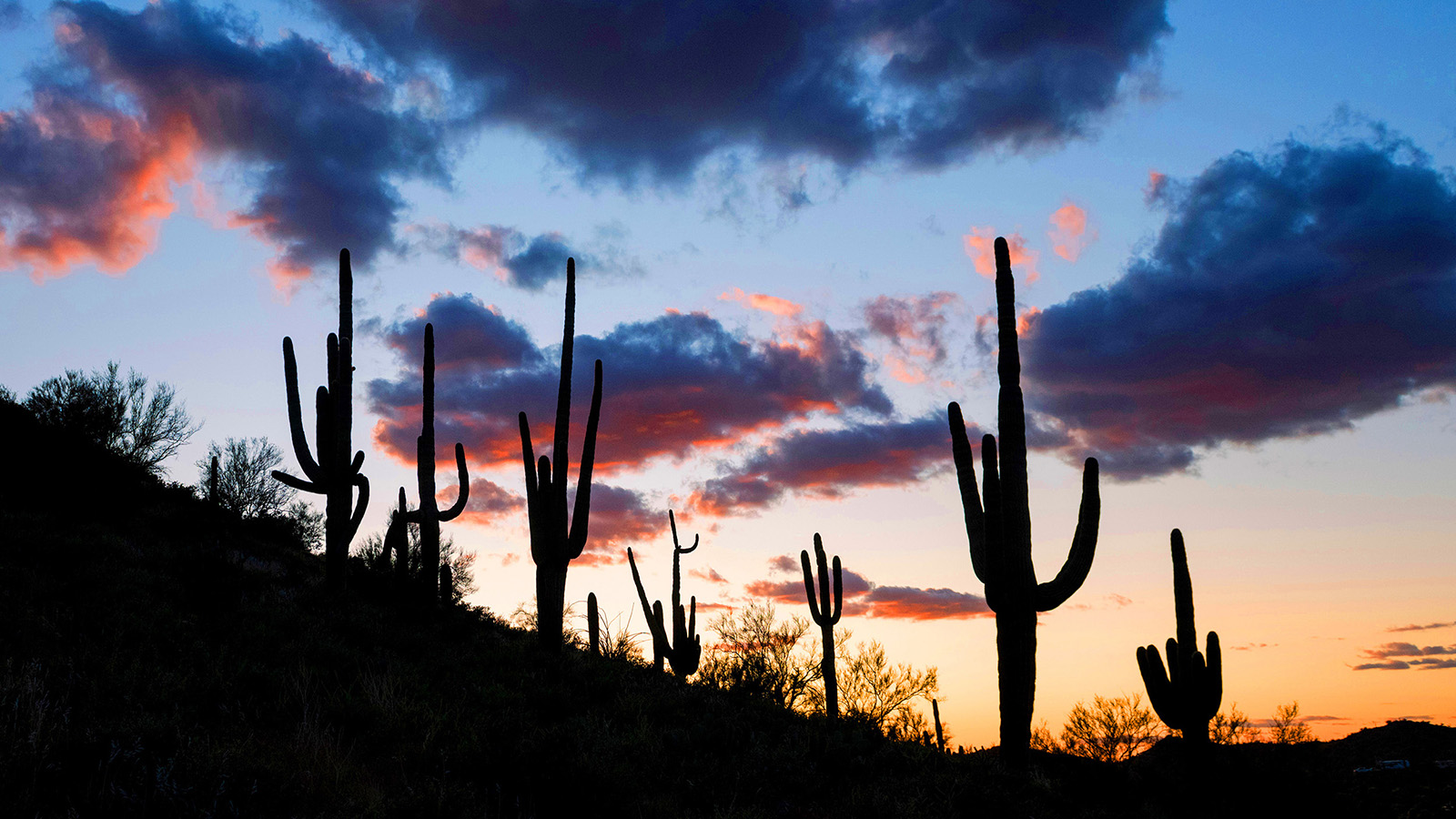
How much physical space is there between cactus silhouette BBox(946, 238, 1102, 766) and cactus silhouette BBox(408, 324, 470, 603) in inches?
533

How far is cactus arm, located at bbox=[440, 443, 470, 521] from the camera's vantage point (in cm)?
2209

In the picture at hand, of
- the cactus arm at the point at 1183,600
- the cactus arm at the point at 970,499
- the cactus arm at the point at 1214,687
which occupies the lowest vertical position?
the cactus arm at the point at 1214,687

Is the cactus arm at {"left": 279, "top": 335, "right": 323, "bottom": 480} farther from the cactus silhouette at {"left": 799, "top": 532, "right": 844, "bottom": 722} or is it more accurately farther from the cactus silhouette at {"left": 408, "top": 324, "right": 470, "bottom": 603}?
the cactus silhouette at {"left": 799, "top": 532, "right": 844, "bottom": 722}

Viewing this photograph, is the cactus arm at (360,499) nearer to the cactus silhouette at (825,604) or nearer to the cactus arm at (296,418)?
the cactus arm at (296,418)

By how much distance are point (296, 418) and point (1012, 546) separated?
16561 millimetres

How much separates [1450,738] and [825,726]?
20.2m

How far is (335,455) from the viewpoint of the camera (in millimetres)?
19672

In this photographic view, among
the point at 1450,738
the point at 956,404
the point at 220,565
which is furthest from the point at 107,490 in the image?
the point at 1450,738

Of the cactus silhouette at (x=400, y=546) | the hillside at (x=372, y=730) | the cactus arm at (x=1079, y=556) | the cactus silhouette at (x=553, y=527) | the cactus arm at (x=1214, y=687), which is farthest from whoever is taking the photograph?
the cactus silhouette at (x=400, y=546)

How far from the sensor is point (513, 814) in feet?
27.9

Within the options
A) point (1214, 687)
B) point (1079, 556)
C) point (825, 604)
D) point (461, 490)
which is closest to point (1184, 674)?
point (1214, 687)

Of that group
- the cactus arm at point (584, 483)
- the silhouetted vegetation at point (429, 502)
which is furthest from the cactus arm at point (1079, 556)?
the silhouetted vegetation at point (429, 502)

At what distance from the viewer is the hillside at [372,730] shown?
25.8 ft

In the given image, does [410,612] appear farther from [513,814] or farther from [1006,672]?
[1006,672]
